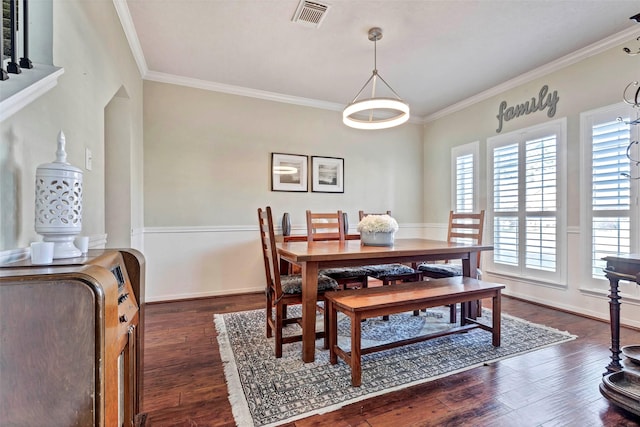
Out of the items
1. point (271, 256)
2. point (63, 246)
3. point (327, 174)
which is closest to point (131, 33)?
point (271, 256)

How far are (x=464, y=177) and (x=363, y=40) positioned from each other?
2.65 meters

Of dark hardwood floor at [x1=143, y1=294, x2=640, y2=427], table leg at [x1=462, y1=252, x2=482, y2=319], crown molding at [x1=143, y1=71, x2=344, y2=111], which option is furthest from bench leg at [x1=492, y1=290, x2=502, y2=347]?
crown molding at [x1=143, y1=71, x2=344, y2=111]

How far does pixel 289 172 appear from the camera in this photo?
13.9 feet

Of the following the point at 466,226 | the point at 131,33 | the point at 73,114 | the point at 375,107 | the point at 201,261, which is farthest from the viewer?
the point at 201,261

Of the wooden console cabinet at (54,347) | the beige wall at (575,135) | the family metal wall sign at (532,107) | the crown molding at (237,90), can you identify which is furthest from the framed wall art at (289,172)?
the wooden console cabinet at (54,347)

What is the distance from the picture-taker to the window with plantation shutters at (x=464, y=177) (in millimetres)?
4336

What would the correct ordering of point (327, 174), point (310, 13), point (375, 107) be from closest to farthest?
point (310, 13), point (375, 107), point (327, 174)

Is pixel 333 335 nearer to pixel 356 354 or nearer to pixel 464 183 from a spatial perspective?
pixel 356 354

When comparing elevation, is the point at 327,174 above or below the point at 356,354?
above

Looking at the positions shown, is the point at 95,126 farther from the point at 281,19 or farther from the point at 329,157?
the point at 329,157

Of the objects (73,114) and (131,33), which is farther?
(131,33)

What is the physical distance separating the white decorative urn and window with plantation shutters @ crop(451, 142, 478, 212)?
A: 449 cm

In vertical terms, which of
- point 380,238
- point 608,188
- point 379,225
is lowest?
point 380,238

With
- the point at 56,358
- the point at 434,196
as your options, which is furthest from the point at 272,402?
the point at 434,196
